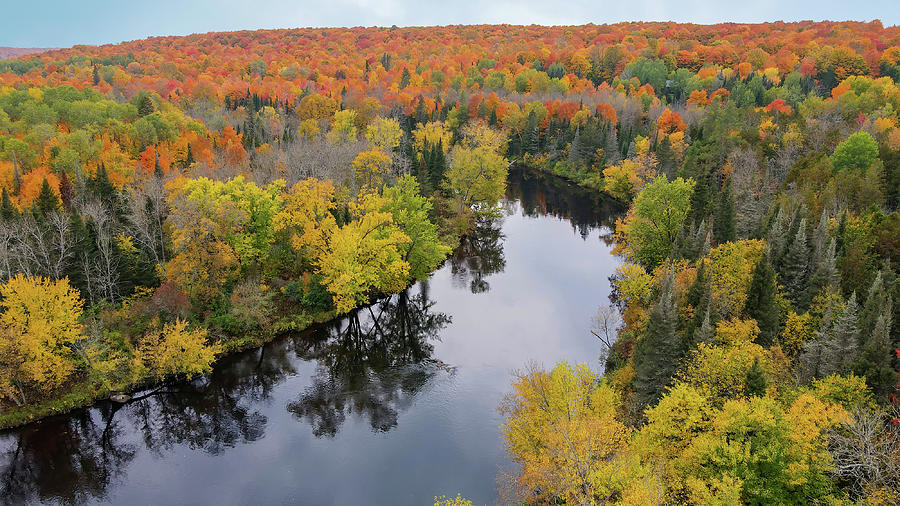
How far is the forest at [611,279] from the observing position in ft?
85.8

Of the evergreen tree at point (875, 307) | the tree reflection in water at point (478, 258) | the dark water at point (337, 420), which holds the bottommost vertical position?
the dark water at point (337, 420)

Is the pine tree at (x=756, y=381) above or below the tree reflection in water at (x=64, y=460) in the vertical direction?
above

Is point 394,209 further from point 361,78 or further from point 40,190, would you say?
point 361,78

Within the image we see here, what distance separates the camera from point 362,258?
51.2 m

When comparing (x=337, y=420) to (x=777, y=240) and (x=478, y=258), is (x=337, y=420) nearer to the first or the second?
(x=478, y=258)

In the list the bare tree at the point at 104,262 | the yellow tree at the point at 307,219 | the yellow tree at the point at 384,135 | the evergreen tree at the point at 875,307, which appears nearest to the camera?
the evergreen tree at the point at 875,307

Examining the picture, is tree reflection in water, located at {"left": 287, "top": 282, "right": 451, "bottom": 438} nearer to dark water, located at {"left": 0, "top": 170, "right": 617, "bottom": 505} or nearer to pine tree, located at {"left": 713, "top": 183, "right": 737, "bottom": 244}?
dark water, located at {"left": 0, "top": 170, "right": 617, "bottom": 505}

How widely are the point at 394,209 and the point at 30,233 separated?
31970 mm

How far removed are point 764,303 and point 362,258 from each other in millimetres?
32948

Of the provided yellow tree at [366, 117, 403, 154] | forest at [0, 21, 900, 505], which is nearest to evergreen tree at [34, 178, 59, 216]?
forest at [0, 21, 900, 505]

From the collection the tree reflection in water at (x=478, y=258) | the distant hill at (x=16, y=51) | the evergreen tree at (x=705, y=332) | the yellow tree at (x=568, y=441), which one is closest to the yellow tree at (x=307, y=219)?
the tree reflection in water at (x=478, y=258)

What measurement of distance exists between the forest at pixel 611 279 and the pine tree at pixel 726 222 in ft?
0.66

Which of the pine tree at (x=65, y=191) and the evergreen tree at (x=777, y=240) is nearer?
the evergreen tree at (x=777, y=240)

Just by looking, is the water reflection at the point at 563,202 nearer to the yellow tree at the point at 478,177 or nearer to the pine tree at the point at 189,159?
the yellow tree at the point at 478,177
